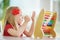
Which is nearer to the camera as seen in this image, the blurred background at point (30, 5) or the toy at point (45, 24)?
the toy at point (45, 24)

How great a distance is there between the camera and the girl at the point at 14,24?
1128 mm

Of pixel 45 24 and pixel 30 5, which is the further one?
pixel 30 5

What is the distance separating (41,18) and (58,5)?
0.45 meters

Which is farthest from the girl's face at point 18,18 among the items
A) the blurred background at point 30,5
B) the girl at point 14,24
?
the blurred background at point 30,5

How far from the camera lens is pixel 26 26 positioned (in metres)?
1.21

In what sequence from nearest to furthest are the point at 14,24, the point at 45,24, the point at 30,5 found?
the point at 14,24
the point at 45,24
the point at 30,5

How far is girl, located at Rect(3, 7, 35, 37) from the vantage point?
113 cm

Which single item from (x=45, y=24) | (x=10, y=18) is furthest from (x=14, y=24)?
(x=45, y=24)

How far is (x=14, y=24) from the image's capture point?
1.15 m

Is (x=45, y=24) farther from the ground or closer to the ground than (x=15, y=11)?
closer to the ground

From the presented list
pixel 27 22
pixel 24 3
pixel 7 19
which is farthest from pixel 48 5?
pixel 7 19

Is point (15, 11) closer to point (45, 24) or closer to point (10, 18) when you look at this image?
point (10, 18)

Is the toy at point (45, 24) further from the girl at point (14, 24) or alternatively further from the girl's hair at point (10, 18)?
the girl's hair at point (10, 18)

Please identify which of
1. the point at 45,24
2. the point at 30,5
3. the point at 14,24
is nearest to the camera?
the point at 14,24
